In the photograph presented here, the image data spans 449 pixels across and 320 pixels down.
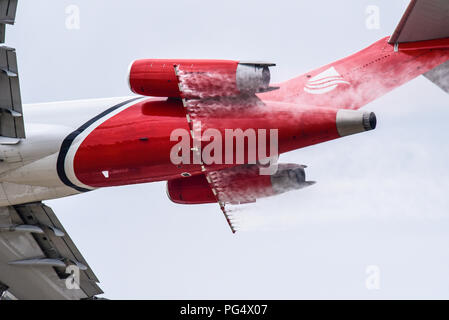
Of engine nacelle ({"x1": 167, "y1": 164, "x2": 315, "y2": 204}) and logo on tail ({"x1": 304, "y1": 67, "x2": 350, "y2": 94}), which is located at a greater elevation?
logo on tail ({"x1": 304, "y1": 67, "x2": 350, "y2": 94})

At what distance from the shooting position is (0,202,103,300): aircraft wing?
72.7 ft

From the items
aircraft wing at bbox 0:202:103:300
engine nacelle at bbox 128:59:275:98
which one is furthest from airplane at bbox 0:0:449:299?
aircraft wing at bbox 0:202:103:300

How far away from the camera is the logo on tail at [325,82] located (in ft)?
64.6

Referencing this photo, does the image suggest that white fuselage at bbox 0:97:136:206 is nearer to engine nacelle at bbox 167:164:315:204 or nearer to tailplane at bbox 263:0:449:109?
engine nacelle at bbox 167:164:315:204

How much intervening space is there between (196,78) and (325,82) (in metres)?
3.44

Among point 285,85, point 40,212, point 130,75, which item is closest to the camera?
point 130,75

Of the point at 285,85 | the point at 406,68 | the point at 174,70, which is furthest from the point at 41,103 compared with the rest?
the point at 406,68

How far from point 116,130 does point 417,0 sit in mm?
7546

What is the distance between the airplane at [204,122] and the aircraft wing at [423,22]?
0.02 meters

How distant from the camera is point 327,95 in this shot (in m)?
19.5

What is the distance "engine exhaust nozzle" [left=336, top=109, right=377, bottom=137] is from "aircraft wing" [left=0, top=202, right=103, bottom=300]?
870 centimetres

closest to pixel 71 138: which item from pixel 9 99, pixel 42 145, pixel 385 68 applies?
pixel 42 145

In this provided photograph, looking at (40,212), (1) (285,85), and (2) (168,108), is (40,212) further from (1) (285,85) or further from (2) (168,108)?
(1) (285,85)

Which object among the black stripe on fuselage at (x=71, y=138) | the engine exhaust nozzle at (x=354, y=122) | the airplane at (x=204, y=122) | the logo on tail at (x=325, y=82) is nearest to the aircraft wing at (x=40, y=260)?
the airplane at (x=204, y=122)
